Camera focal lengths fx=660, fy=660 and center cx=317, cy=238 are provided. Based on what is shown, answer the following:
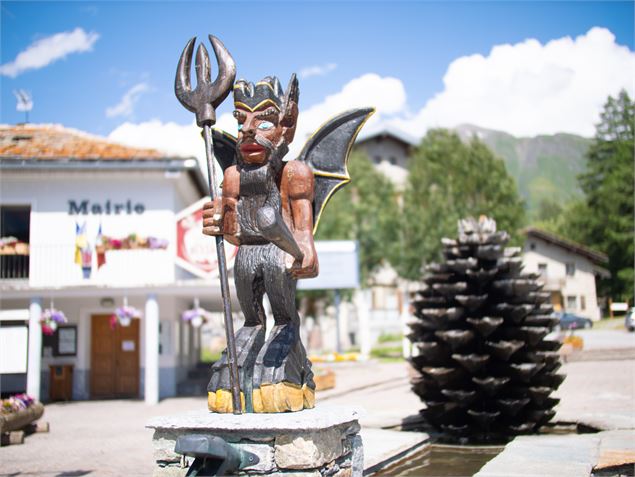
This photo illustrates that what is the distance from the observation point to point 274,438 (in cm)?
415

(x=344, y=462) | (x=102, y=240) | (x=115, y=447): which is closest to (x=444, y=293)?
(x=344, y=462)

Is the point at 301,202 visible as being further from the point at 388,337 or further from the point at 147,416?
the point at 388,337

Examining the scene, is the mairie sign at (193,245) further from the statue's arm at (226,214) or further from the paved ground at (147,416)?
the statue's arm at (226,214)

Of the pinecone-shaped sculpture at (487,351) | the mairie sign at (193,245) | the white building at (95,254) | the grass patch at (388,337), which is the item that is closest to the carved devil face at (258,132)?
the pinecone-shaped sculpture at (487,351)

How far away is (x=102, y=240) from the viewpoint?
16438mm

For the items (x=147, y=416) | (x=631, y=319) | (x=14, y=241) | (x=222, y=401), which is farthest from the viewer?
(x=631, y=319)

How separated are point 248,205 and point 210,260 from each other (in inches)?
435

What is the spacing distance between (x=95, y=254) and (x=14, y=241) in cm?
235

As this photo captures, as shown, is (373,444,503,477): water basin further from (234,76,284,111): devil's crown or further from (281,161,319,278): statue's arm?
(234,76,284,111): devil's crown

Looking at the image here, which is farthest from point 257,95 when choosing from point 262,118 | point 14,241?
point 14,241

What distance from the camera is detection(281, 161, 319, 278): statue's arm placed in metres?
4.75

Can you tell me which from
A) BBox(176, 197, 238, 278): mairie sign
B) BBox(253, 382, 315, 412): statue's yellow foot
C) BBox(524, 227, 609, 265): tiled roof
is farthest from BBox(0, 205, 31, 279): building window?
BBox(524, 227, 609, 265): tiled roof

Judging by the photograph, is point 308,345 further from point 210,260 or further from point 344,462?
point 344,462

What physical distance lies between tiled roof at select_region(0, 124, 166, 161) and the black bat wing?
1213 cm
